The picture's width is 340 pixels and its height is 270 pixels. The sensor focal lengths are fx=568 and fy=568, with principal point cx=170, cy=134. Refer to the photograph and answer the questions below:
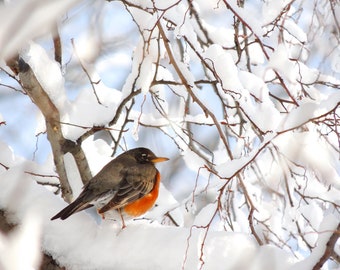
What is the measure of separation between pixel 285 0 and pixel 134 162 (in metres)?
1.33

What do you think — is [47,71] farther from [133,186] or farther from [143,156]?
[143,156]

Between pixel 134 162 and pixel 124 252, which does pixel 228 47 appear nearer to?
pixel 134 162

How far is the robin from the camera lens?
9.75 feet

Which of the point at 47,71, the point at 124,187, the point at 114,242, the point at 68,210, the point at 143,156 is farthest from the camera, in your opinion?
the point at 143,156

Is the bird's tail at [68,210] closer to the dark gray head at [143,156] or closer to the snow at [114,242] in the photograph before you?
the snow at [114,242]

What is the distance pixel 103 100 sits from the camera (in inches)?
135

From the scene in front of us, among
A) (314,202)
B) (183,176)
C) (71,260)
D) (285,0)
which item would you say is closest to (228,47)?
(285,0)

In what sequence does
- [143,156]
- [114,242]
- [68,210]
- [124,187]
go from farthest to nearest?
1. [143,156]
2. [124,187]
3. [68,210]
4. [114,242]

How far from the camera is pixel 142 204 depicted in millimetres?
3279

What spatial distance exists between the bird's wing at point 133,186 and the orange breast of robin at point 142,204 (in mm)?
25

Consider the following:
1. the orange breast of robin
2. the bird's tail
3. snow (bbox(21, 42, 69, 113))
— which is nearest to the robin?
the orange breast of robin

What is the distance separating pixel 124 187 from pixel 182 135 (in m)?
0.50

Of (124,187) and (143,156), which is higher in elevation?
(143,156)

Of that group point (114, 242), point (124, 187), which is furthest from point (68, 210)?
point (124, 187)
